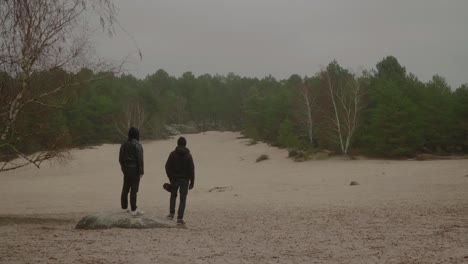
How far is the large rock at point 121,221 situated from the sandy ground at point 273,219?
397mm

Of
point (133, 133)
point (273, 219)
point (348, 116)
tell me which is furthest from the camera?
point (348, 116)

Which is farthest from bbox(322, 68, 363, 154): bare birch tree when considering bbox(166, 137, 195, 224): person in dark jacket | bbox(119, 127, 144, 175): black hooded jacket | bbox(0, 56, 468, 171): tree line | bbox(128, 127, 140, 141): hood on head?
bbox(119, 127, 144, 175): black hooded jacket

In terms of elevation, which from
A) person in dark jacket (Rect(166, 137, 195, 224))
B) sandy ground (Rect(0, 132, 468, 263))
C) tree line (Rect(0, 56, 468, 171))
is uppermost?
tree line (Rect(0, 56, 468, 171))

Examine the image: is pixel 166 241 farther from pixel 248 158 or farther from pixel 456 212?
pixel 248 158

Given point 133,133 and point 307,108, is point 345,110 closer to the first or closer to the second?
point 307,108

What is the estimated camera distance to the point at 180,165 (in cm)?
1104

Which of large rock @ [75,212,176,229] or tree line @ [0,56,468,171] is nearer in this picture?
large rock @ [75,212,176,229]

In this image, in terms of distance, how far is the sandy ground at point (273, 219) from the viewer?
7406 millimetres

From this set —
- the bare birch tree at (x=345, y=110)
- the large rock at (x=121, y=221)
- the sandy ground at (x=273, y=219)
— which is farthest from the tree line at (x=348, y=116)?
the large rock at (x=121, y=221)

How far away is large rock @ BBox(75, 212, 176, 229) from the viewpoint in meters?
10.2

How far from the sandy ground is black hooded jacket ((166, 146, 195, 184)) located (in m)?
1.36

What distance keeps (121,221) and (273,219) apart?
460 cm

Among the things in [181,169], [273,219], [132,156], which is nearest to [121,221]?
[132,156]

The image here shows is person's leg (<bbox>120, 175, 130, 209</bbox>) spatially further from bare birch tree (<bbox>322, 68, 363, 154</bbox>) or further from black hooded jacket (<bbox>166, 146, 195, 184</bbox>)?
bare birch tree (<bbox>322, 68, 363, 154</bbox>)
